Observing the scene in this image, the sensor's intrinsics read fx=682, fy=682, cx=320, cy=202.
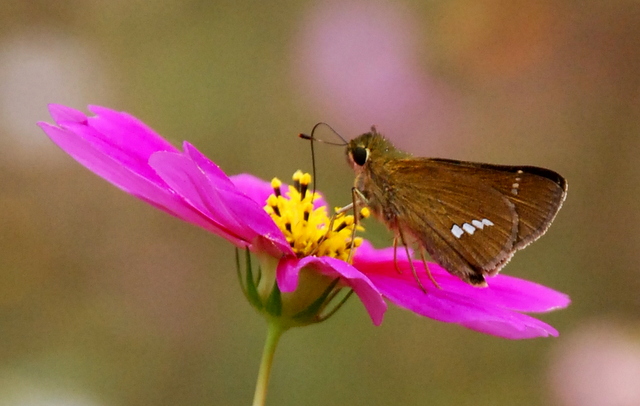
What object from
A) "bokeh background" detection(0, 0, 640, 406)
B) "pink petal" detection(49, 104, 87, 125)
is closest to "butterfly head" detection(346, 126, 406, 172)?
"pink petal" detection(49, 104, 87, 125)

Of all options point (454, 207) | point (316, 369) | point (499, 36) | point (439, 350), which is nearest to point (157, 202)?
point (454, 207)

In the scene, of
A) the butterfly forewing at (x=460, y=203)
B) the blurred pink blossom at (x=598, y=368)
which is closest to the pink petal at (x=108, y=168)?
the butterfly forewing at (x=460, y=203)

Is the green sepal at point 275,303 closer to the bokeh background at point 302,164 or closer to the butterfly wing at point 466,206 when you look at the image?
the butterfly wing at point 466,206

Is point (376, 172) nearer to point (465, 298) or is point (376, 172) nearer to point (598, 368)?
point (465, 298)

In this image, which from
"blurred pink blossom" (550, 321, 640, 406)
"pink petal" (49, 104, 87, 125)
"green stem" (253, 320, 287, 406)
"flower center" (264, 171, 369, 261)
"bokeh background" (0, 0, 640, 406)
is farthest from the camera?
"bokeh background" (0, 0, 640, 406)

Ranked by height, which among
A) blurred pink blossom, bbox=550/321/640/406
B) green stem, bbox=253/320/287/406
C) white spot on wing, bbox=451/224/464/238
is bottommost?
blurred pink blossom, bbox=550/321/640/406

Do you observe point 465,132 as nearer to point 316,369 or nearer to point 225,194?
point 316,369

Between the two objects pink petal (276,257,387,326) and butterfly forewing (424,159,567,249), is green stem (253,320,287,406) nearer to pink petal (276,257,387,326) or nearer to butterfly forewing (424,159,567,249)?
pink petal (276,257,387,326)
